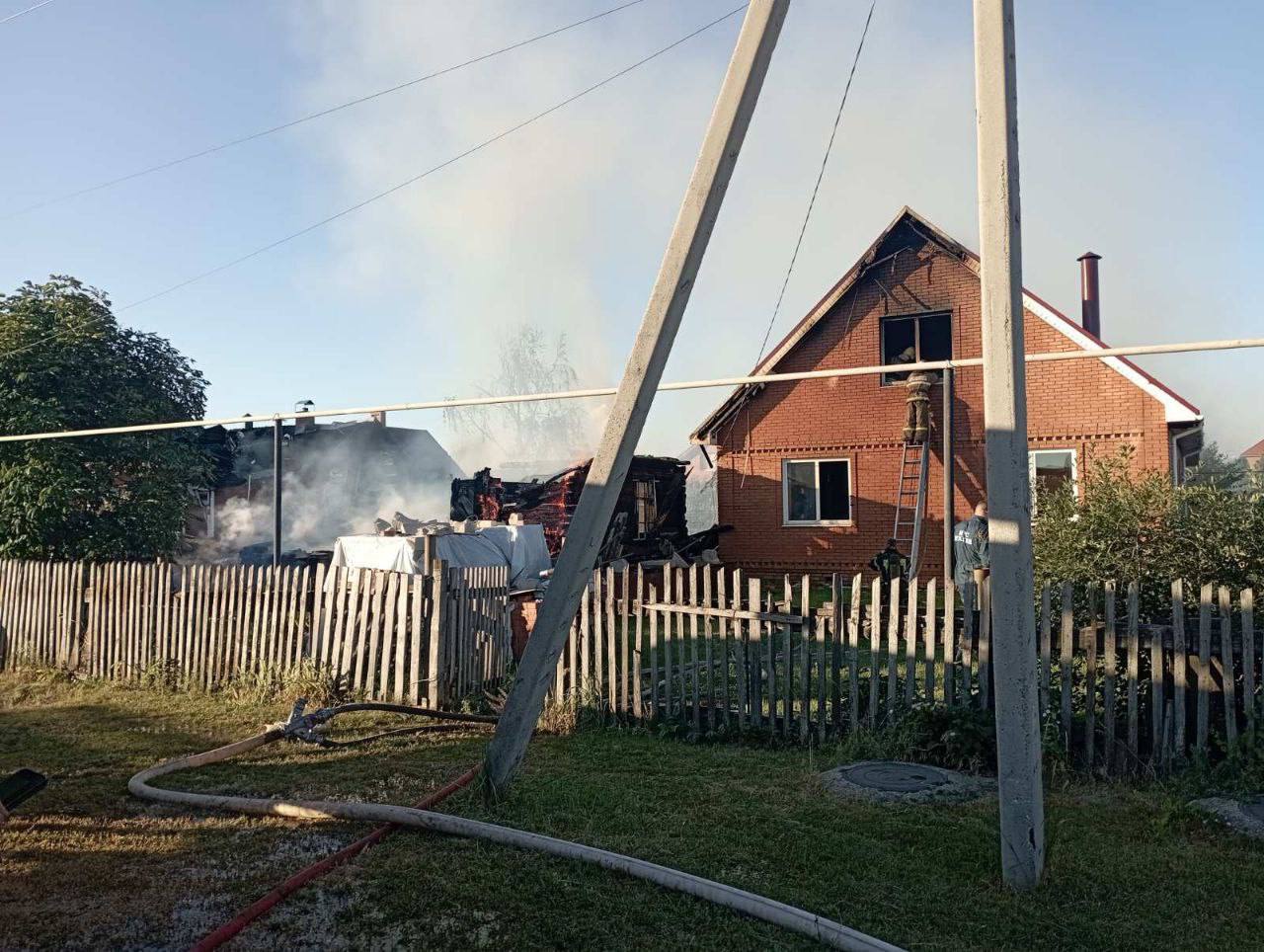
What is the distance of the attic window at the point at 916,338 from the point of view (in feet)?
60.3

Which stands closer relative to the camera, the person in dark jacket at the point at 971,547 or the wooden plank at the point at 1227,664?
the wooden plank at the point at 1227,664

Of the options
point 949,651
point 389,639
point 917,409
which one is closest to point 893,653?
point 949,651

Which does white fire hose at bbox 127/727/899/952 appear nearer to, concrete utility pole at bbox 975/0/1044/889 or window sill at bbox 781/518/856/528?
concrete utility pole at bbox 975/0/1044/889

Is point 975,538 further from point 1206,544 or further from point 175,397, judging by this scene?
point 175,397

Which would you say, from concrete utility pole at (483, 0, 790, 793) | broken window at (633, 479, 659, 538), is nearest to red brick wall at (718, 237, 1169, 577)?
broken window at (633, 479, 659, 538)

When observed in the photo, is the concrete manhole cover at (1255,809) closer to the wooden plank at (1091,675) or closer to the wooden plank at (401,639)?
the wooden plank at (1091,675)

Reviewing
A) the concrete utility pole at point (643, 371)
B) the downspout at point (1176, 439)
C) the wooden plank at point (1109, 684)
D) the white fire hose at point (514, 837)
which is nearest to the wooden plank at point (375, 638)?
the white fire hose at point (514, 837)

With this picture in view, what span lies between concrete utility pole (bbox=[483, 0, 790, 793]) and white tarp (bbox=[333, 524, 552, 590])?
9.93 meters

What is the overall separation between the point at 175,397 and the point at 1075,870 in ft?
46.0

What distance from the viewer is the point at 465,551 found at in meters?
16.5

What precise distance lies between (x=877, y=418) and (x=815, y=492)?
6.72 ft

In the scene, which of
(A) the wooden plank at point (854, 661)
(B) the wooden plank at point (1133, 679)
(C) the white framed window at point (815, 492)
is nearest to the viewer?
(B) the wooden plank at point (1133, 679)

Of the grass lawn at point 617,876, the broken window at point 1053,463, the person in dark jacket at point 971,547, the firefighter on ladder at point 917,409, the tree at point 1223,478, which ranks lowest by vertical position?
the grass lawn at point 617,876

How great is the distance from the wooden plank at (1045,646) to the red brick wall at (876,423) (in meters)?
11.8
